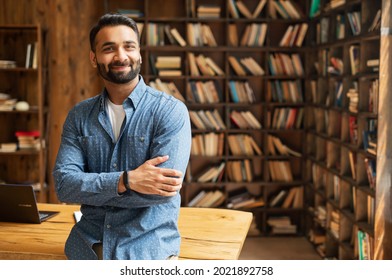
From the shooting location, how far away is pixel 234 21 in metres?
5.77

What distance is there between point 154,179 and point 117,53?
456 mm

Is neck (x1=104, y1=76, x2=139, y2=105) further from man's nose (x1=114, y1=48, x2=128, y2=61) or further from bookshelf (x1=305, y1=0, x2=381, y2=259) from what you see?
bookshelf (x1=305, y1=0, x2=381, y2=259)

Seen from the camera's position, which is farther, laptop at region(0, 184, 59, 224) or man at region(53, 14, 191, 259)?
laptop at region(0, 184, 59, 224)

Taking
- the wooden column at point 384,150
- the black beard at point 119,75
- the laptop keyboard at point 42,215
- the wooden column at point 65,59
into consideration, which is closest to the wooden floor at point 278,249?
the wooden column at point 384,150

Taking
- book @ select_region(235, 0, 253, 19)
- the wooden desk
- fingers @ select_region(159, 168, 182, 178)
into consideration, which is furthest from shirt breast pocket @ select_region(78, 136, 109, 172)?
book @ select_region(235, 0, 253, 19)

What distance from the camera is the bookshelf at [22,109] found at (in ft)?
18.0

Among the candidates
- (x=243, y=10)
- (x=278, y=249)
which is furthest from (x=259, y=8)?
(x=278, y=249)

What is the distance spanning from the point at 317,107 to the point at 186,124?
3693 mm

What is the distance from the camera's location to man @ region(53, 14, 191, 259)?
6.25ft

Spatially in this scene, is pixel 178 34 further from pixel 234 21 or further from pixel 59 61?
pixel 59 61

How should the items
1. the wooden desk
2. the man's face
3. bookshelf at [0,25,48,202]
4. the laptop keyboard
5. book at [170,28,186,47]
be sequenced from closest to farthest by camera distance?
the man's face
the wooden desk
the laptop keyboard
bookshelf at [0,25,48,202]
book at [170,28,186,47]

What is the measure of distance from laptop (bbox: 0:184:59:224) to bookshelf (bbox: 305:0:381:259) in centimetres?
239

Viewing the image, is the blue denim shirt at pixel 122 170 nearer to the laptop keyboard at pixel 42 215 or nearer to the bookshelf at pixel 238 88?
the laptop keyboard at pixel 42 215
